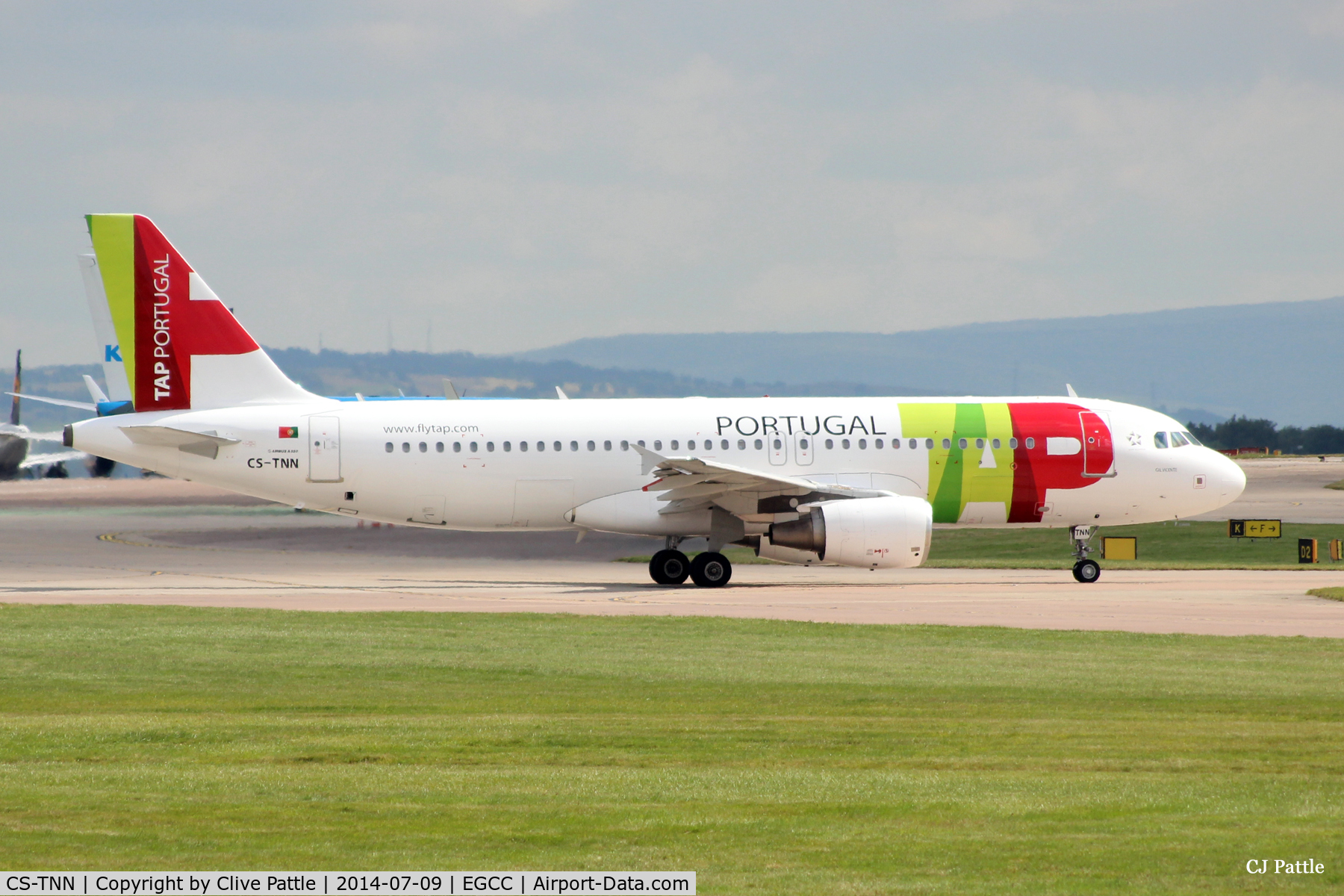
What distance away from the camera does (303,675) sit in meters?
16.8

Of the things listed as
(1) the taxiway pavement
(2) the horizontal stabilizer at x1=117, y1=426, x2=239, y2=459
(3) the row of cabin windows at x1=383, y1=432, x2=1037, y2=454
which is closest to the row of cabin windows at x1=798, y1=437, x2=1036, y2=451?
(3) the row of cabin windows at x1=383, y1=432, x2=1037, y2=454

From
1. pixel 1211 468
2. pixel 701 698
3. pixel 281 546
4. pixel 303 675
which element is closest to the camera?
pixel 701 698

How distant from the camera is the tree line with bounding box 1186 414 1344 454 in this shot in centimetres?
15375

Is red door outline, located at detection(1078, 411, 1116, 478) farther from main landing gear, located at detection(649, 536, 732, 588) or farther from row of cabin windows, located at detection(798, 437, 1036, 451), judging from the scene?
main landing gear, located at detection(649, 536, 732, 588)

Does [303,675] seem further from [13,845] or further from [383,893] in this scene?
[383,893]

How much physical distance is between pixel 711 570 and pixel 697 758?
64.3 ft

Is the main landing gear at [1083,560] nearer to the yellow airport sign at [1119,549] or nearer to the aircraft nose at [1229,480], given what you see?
the aircraft nose at [1229,480]

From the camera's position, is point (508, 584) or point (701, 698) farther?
point (508, 584)

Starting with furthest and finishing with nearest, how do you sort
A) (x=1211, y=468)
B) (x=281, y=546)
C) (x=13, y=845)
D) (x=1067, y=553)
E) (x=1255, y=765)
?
(x=281, y=546), (x=1067, y=553), (x=1211, y=468), (x=1255, y=765), (x=13, y=845)

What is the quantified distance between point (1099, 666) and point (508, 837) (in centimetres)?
1069

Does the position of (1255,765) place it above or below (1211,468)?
below

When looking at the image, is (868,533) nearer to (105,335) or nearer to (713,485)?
(713,485)

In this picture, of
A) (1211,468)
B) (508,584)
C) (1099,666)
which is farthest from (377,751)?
(1211,468)

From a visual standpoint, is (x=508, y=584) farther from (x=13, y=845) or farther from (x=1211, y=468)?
(x=13, y=845)
